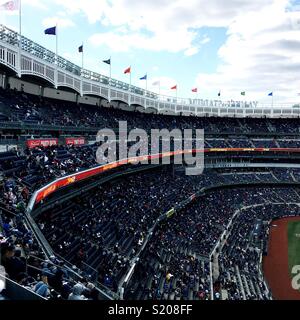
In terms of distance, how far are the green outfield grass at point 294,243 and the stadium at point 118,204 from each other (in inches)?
5.0

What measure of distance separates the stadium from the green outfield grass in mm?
126

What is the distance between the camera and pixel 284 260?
120 feet

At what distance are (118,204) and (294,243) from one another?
2414cm

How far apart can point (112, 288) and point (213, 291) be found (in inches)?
426

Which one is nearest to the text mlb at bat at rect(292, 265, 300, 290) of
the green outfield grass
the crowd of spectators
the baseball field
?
the baseball field

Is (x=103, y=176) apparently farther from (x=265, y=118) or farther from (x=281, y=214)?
(x=265, y=118)

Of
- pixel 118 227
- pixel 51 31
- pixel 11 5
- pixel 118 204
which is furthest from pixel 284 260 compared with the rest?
pixel 11 5

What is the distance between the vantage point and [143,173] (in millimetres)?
44500

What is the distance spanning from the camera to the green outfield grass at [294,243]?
1433 inches
